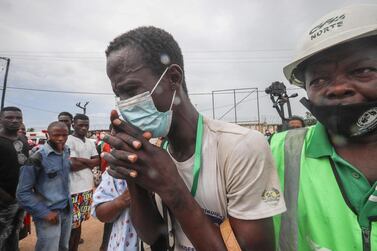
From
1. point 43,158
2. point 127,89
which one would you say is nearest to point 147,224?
point 127,89

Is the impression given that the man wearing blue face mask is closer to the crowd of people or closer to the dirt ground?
the crowd of people

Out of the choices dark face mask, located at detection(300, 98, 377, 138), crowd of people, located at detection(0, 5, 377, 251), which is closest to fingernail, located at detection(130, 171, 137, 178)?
crowd of people, located at detection(0, 5, 377, 251)

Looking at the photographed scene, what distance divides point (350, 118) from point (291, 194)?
0.45 meters

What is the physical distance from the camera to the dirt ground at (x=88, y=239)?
5.54m

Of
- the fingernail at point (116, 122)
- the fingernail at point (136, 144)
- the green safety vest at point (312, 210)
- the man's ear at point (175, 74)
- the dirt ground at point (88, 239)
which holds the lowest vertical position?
the dirt ground at point (88, 239)

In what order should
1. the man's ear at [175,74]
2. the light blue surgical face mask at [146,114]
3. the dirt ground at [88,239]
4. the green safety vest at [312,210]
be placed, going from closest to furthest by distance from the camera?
1. the green safety vest at [312,210]
2. the light blue surgical face mask at [146,114]
3. the man's ear at [175,74]
4. the dirt ground at [88,239]

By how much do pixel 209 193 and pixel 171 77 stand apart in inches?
27.2

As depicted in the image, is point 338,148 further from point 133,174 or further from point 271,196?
point 133,174

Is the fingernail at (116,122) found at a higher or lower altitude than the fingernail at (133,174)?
higher

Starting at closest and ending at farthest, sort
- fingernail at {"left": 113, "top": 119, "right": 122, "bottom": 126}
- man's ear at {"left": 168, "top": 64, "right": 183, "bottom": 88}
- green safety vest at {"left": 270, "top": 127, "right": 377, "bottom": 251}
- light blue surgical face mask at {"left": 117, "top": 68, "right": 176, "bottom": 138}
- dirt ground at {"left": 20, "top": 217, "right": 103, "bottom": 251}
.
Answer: green safety vest at {"left": 270, "top": 127, "right": 377, "bottom": 251}
fingernail at {"left": 113, "top": 119, "right": 122, "bottom": 126}
light blue surgical face mask at {"left": 117, "top": 68, "right": 176, "bottom": 138}
man's ear at {"left": 168, "top": 64, "right": 183, "bottom": 88}
dirt ground at {"left": 20, "top": 217, "right": 103, "bottom": 251}

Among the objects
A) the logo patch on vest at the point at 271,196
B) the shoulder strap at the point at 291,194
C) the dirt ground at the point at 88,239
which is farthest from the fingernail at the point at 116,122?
the dirt ground at the point at 88,239

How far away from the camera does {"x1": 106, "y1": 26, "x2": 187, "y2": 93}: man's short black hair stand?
1.59 metres

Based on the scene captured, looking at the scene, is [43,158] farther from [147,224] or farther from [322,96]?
[322,96]

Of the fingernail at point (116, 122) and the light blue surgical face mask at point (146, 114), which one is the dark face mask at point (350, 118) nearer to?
the light blue surgical face mask at point (146, 114)
